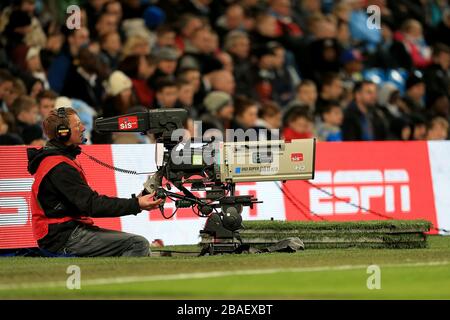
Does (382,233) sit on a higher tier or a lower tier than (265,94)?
lower

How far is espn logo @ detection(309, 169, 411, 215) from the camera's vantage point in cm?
1641

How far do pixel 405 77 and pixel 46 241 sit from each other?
1470cm

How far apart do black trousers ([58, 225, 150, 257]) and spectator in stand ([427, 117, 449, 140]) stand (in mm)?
10011

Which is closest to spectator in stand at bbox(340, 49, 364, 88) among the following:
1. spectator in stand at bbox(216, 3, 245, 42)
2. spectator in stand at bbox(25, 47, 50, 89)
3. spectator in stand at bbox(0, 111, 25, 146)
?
spectator in stand at bbox(216, 3, 245, 42)

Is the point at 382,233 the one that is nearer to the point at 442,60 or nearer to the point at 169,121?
the point at 169,121

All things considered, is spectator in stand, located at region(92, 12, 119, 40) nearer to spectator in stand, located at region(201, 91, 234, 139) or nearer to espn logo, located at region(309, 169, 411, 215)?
spectator in stand, located at region(201, 91, 234, 139)

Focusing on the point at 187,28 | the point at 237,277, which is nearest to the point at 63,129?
the point at 237,277

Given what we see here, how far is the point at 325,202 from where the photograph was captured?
16.4 metres

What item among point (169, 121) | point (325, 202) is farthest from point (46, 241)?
point (325, 202)

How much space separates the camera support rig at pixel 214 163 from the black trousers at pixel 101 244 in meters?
0.71
